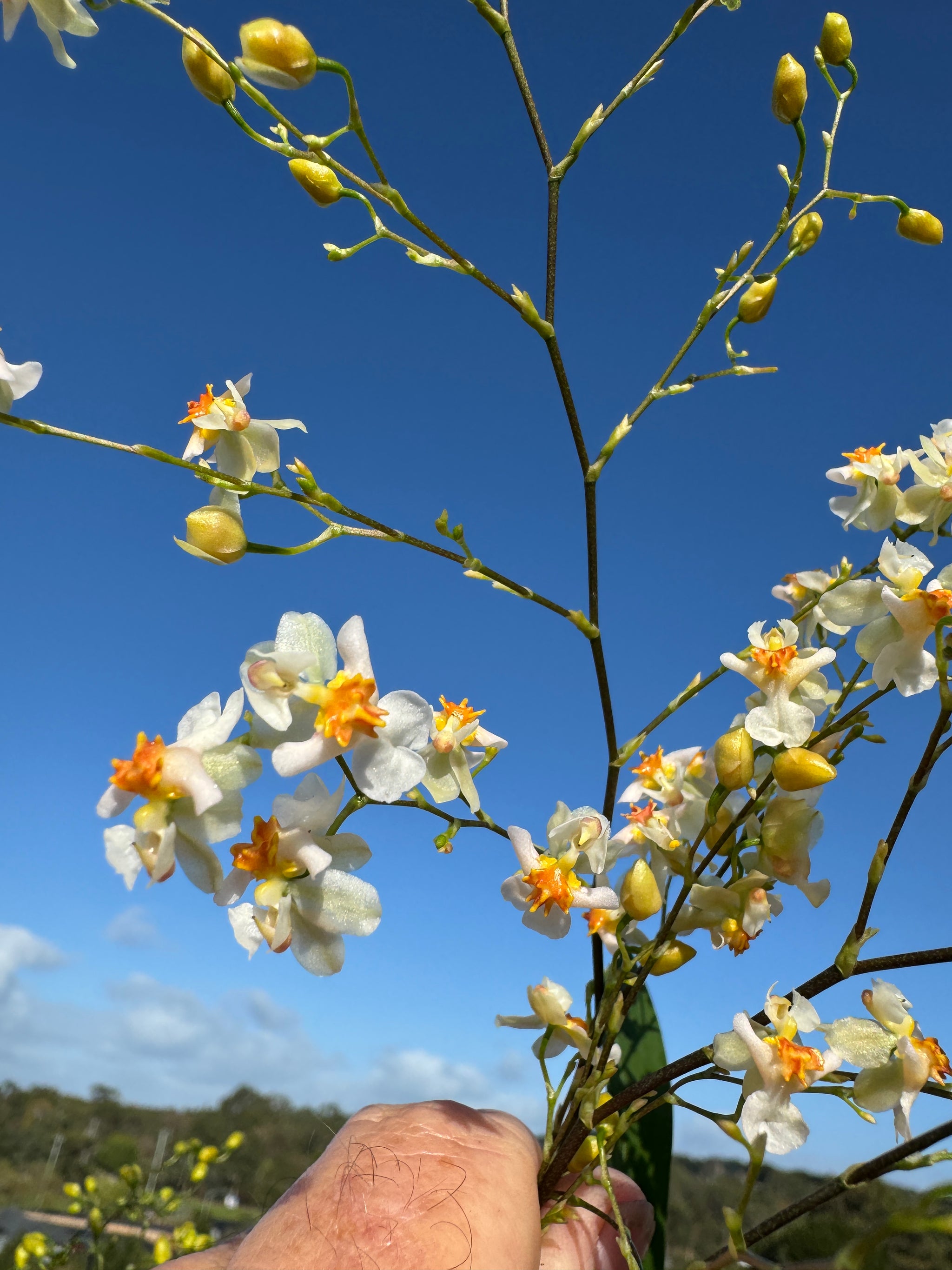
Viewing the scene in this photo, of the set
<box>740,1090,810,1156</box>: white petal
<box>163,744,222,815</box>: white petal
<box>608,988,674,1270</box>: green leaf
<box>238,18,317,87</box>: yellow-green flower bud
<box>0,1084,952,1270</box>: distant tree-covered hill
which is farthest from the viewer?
Answer: <box>0,1084,952,1270</box>: distant tree-covered hill

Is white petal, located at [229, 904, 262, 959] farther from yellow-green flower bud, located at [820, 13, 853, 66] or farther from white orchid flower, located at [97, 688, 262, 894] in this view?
yellow-green flower bud, located at [820, 13, 853, 66]

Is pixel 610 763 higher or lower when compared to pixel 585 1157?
higher

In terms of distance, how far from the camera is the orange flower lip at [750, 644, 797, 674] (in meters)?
0.83

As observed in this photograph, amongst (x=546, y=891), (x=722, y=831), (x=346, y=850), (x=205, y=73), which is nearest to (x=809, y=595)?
(x=722, y=831)

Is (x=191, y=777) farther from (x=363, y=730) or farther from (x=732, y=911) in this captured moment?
(x=732, y=911)

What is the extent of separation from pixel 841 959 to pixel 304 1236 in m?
0.52

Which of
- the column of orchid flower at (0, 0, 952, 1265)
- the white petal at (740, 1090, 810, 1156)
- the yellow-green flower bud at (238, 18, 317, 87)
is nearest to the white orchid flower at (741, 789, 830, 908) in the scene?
the column of orchid flower at (0, 0, 952, 1265)

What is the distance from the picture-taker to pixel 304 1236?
760 millimetres

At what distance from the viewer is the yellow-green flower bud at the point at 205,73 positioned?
2.67ft

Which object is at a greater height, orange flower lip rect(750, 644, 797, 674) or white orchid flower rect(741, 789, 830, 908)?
orange flower lip rect(750, 644, 797, 674)

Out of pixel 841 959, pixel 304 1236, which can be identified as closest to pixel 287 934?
pixel 304 1236

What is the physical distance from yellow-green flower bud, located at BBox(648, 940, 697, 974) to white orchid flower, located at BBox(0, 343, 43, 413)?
0.79 metres

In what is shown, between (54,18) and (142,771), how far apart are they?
70 cm

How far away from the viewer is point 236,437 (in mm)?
876
